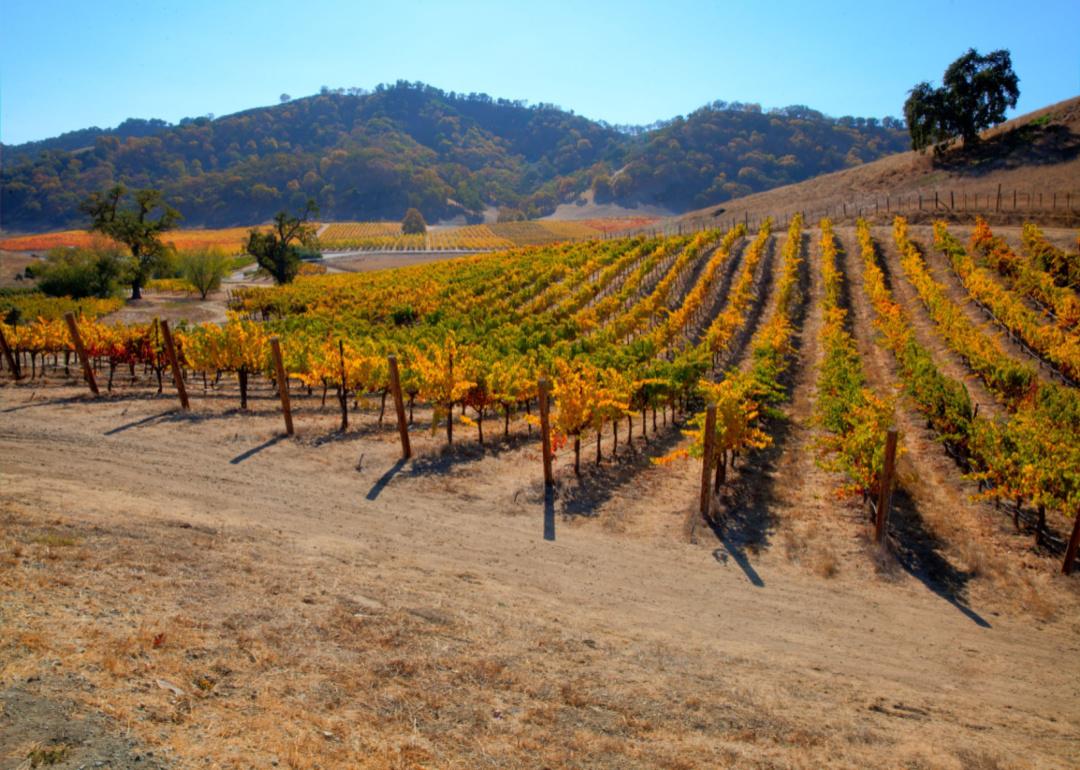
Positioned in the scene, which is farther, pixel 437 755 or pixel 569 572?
pixel 569 572

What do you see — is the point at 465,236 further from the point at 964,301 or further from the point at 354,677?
the point at 354,677

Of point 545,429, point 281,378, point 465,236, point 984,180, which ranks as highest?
Result: point 465,236

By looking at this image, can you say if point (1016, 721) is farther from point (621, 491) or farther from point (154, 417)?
point (154, 417)

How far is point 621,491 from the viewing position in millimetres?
12984

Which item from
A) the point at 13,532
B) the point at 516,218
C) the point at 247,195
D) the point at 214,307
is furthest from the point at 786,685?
the point at 247,195

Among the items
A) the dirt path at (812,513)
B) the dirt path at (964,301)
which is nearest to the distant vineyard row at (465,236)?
the dirt path at (964,301)

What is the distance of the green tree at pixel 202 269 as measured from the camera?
5269 cm

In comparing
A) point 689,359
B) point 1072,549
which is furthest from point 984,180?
point 1072,549

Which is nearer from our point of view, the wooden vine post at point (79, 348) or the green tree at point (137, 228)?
the wooden vine post at point (79, 348)

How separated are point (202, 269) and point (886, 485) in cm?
5539

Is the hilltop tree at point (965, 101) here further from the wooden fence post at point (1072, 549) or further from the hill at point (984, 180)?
the wooden fence post at point (1072, 549)

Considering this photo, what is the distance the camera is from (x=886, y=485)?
10320mm

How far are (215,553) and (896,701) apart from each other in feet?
27.6

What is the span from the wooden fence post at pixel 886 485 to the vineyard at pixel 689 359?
160 mm
